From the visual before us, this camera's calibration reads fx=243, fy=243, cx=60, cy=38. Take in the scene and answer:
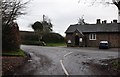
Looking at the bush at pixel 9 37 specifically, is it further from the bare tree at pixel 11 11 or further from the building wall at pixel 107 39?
the building wall at pixel 107 39

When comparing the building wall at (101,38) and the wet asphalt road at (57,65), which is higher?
the wet asphalt road at (57,65)

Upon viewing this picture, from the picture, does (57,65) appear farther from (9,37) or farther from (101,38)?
(101,38)

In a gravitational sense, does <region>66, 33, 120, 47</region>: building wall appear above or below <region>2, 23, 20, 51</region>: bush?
below

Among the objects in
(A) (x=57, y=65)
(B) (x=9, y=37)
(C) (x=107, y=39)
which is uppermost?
(B) (x=9, y=37)

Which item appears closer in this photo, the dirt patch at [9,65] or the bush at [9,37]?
the dirt patch at [9,65]

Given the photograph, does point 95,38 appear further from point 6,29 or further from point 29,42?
point 6,29

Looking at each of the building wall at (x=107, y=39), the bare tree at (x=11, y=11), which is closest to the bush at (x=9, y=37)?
the bare tree at (x=11, y=11)

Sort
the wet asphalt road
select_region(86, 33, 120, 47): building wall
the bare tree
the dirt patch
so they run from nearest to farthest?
the dirt patch < the wet asphalt road < the bare tree < select_region(86, 33, 120, 47): building wall

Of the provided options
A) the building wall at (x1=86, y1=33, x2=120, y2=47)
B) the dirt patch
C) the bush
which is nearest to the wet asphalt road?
the dirt patch

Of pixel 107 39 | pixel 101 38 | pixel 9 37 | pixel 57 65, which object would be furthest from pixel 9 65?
pixel 101 38

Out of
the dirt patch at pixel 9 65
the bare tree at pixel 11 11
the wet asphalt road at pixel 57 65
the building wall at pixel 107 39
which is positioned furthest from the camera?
the building wall at pixel 107 39

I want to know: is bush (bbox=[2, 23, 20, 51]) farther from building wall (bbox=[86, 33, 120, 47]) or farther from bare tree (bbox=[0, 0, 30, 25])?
building wall (bbox=[86, 33, 120, 47])

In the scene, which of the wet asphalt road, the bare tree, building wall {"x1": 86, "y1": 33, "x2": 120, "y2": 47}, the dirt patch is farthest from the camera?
building wall {"x1": 86, "y1": 33, "x2": 120, "y2": 47}

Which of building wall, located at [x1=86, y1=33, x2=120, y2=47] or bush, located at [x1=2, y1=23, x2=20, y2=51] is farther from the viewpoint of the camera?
building wall, located at [x1=86, y1=33, x2=120, y2=47]
